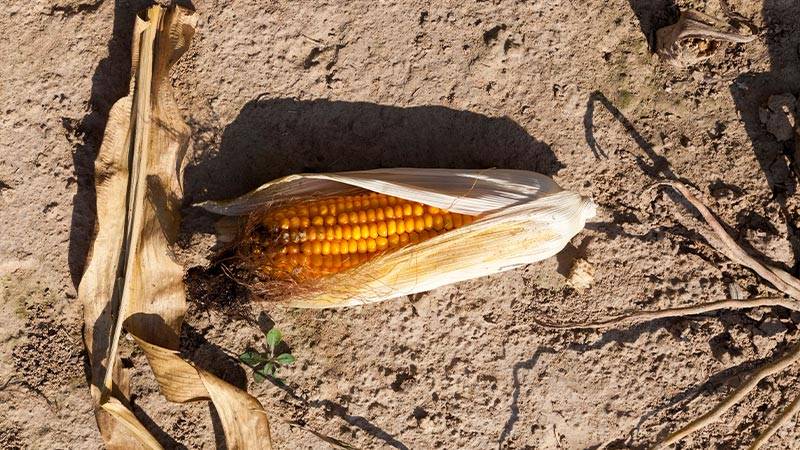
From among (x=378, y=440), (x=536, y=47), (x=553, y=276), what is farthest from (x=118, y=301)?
(x=536, y=47)

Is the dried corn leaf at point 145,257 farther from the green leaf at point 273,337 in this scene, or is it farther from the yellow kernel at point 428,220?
the yellow kernel at point 428,220

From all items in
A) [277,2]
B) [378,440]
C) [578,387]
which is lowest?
[378,440]

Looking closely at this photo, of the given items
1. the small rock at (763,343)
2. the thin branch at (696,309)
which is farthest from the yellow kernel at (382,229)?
the small rock at (763,343)

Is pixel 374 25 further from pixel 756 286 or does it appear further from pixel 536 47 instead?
pixel 756 286

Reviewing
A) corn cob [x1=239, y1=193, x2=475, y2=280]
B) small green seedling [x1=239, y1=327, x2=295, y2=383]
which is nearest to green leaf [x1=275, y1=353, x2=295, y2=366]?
small green seedling [x1=239, y1=327, x2=295, y2=383]

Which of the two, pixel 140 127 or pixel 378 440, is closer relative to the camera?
pixel 140 127

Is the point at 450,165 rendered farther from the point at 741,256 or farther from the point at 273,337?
the point at 741,256
